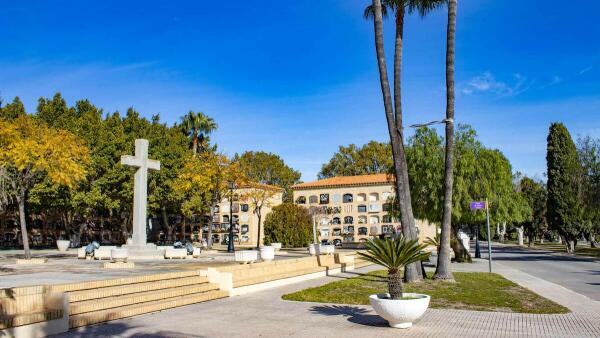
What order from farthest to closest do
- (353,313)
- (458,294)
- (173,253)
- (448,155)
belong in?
1. (173,253)
2. (448,155)
3. (458,294)
4. (353,313)

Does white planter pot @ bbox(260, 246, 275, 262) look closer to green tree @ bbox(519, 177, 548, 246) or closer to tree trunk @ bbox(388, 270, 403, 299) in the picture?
tree trunk @ bbox(388, 270, 403, 299)

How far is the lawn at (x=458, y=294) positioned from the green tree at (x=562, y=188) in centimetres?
3109

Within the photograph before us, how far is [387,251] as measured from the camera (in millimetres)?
9727

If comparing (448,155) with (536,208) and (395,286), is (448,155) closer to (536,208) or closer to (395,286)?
(395,286)

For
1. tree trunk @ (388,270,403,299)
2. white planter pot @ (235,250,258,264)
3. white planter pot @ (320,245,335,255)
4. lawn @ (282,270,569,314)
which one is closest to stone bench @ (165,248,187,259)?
white planter pot @ (320,245,335,255)

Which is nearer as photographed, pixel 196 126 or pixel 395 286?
pixel 395 286

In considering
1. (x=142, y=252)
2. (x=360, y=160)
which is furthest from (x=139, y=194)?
(x=360, y=160)

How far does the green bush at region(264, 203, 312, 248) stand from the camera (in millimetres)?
49000

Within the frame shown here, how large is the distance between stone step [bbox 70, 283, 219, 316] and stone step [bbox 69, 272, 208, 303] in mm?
85

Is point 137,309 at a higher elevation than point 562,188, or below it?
below

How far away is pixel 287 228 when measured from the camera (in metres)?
49.1

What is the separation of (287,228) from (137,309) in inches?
1540

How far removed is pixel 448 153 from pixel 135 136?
38.0 m

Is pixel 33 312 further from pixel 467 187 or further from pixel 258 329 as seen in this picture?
pixel 467 187
